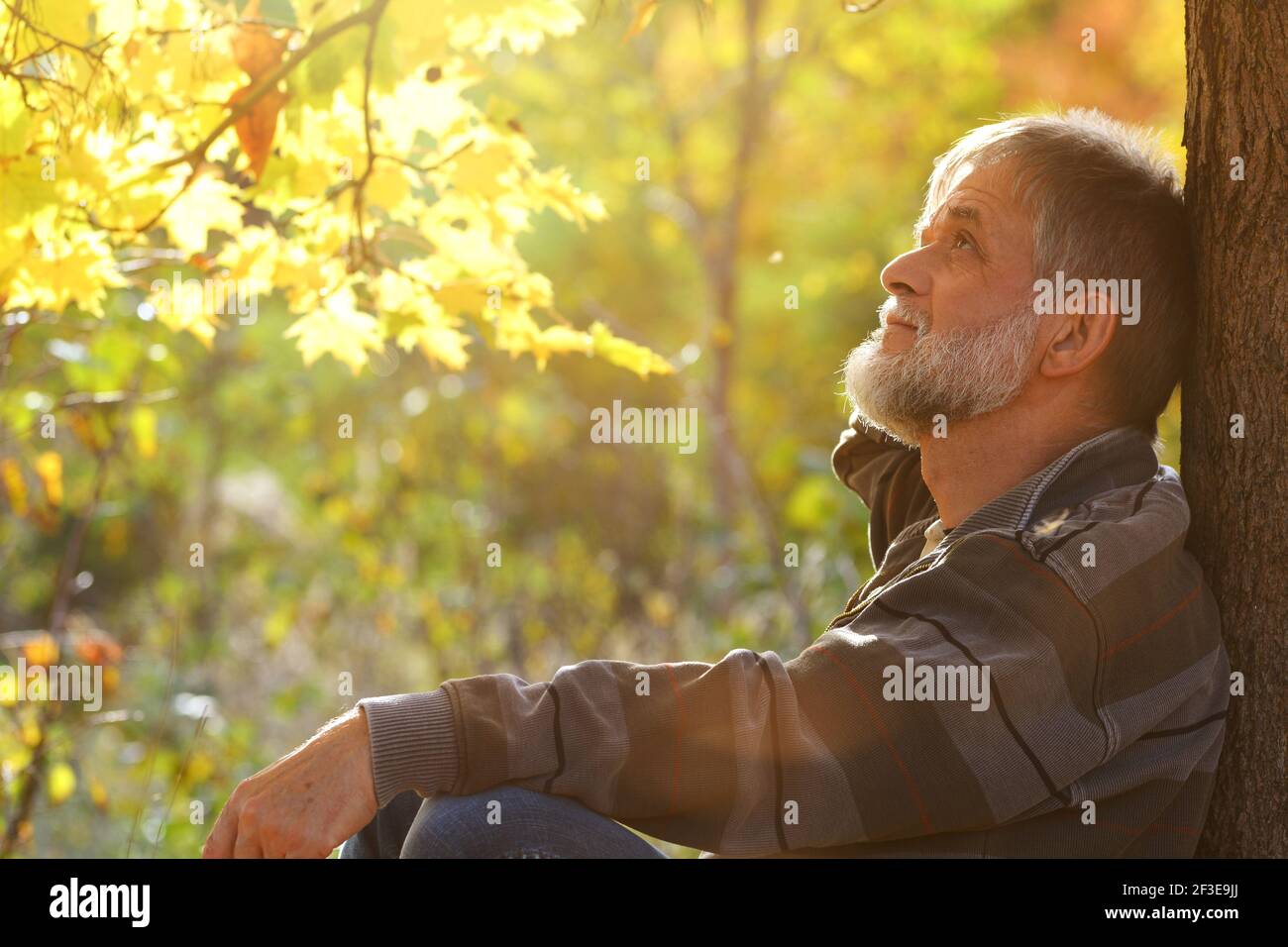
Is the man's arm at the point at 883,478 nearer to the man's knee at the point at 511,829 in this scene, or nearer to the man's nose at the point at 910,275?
the man's nose at the point at 910,275

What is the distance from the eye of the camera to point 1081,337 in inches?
74.0

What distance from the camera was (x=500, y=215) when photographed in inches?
87.3

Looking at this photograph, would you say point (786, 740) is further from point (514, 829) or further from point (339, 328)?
point (339, 328)

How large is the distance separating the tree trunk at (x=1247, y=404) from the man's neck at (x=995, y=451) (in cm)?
21

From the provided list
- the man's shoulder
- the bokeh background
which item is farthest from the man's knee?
the bokeh background

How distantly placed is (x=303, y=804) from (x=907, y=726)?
71cm

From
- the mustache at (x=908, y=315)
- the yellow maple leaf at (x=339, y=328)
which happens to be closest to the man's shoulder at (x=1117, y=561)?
the mustache at (x=908, y=315)

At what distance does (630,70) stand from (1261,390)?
5957 mm

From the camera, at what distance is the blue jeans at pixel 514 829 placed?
4.66 ft

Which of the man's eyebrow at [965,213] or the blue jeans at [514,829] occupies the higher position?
the man's eyebrow at [965,213]

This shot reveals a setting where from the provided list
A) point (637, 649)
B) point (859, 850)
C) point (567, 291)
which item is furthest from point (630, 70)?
point (859, 850)

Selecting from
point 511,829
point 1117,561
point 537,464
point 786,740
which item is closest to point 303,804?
point 511,829

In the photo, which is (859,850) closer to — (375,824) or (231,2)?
(375,824)

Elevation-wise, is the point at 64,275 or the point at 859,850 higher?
the point at 64,275
